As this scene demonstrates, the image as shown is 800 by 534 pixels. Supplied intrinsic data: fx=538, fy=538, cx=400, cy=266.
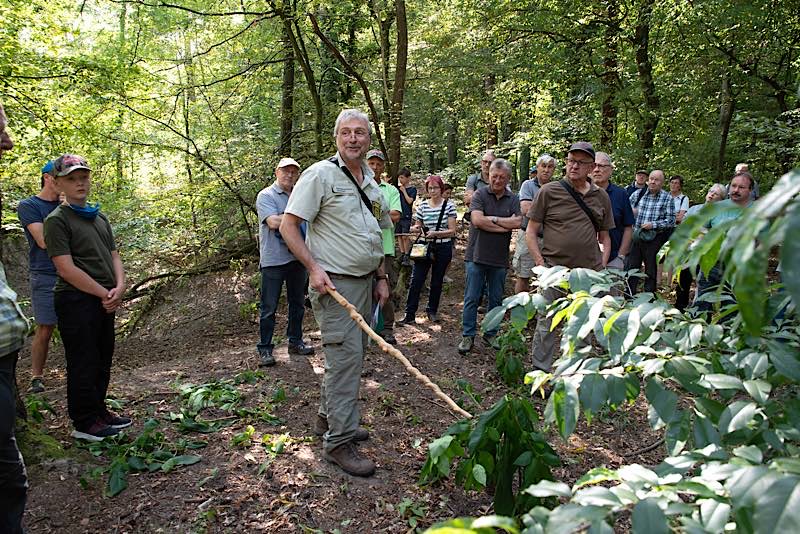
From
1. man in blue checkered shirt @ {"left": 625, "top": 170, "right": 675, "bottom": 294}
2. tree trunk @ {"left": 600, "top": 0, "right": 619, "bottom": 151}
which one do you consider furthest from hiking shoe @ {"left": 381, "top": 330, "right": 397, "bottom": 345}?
tree trunk @ {"left": 600, "top": 0, "right": 619, "bottom": 151}

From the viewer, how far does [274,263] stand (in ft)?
19.4

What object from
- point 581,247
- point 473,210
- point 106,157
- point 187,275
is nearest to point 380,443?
point 581,247

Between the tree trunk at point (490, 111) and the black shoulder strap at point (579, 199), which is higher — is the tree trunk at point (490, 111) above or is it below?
above

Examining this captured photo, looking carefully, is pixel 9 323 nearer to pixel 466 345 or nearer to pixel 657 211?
pixel 466 345

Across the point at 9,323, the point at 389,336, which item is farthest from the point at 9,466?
the point at 389,336

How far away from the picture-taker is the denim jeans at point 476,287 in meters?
6.45

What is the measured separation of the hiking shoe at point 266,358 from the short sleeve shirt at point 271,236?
95 cm

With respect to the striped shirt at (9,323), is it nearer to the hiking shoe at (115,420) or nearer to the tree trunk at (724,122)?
the hiking shoe at (115,420)

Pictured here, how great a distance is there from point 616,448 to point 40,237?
5.67m

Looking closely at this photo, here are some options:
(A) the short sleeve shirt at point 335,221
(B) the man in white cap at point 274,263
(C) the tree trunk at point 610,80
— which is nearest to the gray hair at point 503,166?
(B) the man in white cap at point 274,263

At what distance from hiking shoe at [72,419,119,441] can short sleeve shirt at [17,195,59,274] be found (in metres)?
2.08

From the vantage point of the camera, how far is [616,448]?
4602mm

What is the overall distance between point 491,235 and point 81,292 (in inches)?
166

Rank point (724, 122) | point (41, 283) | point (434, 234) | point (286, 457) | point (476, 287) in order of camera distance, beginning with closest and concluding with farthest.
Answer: point (286, 457)
point (41, 283)
point (476, 287)
point (434, 234)
point (724, 122)
